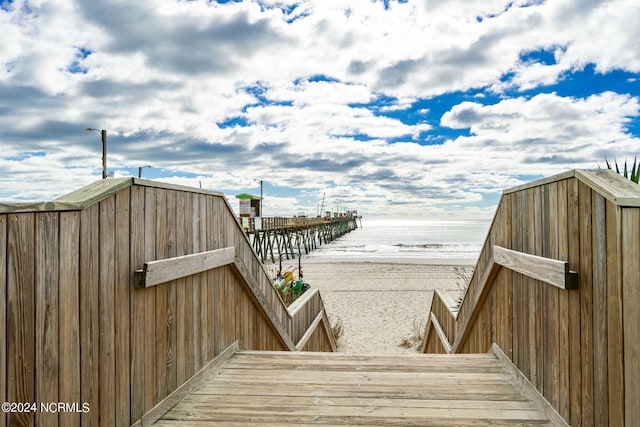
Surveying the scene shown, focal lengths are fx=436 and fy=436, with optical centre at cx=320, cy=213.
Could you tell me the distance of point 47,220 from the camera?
5.74ft

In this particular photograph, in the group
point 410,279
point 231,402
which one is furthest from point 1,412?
point 410,279

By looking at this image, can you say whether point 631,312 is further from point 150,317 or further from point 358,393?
point 150,317

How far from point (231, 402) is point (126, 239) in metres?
1.27

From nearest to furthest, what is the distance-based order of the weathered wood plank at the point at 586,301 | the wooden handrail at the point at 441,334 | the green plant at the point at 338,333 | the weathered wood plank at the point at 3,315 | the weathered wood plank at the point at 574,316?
1. the weathered wood plank at the point at 3,315
2. the weathered wood plank at the point at 586,301
3. the weathered wood plank at the point at 574,316
4. the wooden handrail at the point at 441,334
5. the green plant at the point at 338,333

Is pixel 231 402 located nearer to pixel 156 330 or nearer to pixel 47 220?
pixel 156 330

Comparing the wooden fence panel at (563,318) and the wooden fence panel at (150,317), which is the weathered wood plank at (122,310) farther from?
the wooden fence panel at (563,318)

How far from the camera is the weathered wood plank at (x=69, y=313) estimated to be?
71.3 inches

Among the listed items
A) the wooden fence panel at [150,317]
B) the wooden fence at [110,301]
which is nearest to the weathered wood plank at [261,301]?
the wooden fence at [110,301]

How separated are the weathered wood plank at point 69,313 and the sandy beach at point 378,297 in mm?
7290

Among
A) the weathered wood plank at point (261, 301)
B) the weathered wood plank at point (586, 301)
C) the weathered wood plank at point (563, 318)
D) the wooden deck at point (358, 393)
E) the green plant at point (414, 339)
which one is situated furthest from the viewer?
the green plant at point (414, 339)

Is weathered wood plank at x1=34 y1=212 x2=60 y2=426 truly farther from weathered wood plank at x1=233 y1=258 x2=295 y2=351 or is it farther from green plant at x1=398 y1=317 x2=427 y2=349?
green plant at x1=398 y1=317 x2=427 y2=349

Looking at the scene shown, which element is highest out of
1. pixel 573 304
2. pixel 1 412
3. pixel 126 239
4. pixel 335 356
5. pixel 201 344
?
pixel 126 239

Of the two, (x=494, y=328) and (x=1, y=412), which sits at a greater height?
(x=1, y=412)

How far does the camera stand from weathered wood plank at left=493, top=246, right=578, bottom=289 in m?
2.20
